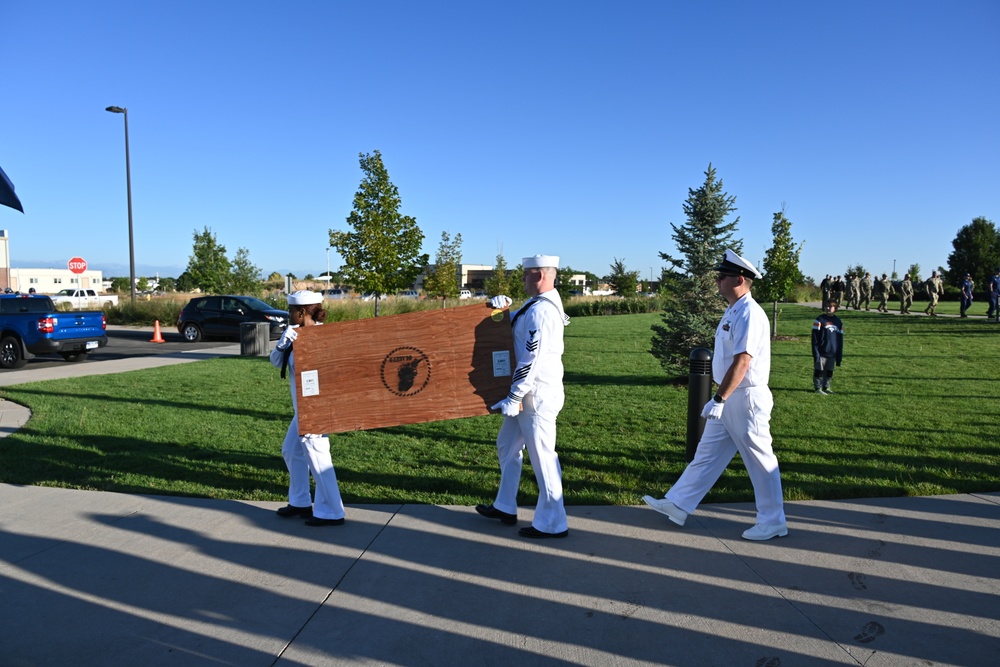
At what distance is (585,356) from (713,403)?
1215cm

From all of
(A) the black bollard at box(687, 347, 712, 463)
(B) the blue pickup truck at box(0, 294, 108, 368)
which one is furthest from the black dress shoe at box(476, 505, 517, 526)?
(B) the blue pickup truck at box(0, 294, 108, 368)

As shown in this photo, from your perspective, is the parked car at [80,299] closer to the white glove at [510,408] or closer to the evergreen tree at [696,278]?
the evergreen tree at [696,278]

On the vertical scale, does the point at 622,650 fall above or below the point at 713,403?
below

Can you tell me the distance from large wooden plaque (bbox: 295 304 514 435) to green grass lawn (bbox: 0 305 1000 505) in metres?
1.09

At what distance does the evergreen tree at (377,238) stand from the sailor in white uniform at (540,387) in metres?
19.9

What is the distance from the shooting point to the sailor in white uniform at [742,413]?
4.48 meters

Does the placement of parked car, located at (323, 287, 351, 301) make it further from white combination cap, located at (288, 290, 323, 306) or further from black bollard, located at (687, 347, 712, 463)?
white combination cap, located at (288, 290, 323, 306)

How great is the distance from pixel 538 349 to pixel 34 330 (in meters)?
14.4

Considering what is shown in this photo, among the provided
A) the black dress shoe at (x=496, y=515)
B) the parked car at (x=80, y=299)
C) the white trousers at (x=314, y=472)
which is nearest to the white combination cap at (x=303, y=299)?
the white trousers at (x=314, y=472)

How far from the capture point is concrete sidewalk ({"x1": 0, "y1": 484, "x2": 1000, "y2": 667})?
3199mm

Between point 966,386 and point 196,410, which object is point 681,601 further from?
point 966,386

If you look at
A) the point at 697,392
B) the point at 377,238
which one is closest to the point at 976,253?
the point at 377,238

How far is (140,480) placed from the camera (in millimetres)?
6008

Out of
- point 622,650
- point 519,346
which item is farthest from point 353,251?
point 622,650
